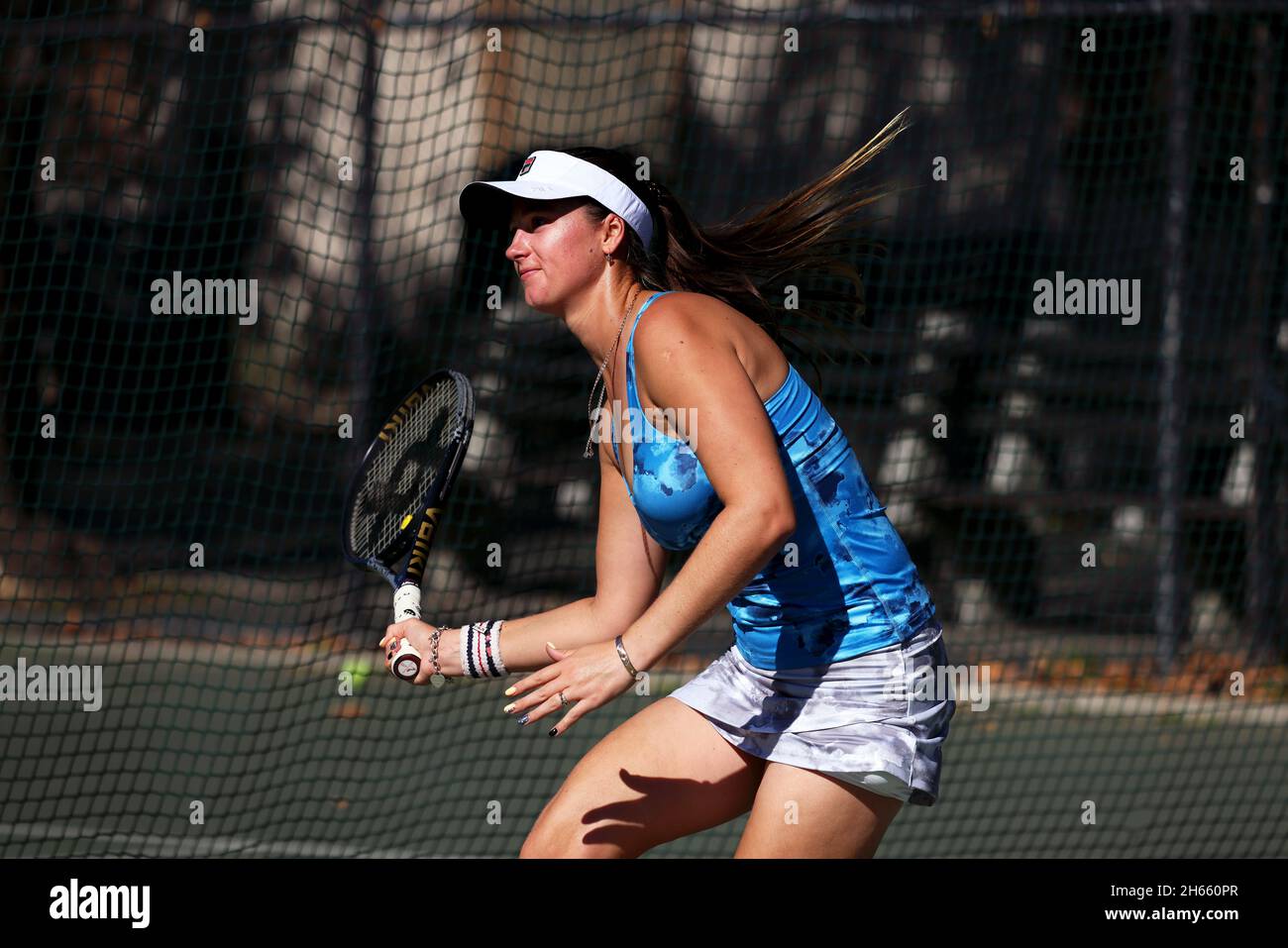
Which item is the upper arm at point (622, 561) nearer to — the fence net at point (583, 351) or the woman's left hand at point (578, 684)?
the woman's left hand at point (578, 684)

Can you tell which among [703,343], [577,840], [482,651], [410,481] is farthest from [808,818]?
[410,481]

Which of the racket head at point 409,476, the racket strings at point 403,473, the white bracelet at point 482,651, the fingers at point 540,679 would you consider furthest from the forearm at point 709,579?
the racket strings at point 403,473

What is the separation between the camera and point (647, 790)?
2.81 meters

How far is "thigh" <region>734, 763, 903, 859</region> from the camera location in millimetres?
2611

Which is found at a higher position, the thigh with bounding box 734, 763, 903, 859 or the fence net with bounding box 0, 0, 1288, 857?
the fence net with bounding box 0, 0, 1288, 857

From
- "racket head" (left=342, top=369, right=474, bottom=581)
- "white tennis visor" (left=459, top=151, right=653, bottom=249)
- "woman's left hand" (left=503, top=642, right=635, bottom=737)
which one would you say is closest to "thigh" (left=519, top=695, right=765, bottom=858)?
"woman's left hand" (left=503, top=642, right=635, bottom=737)

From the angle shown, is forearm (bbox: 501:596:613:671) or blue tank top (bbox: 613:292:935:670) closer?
blue tank top (bbox: 613:292:935:670)

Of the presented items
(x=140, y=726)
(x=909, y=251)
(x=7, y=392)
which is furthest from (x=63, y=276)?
(x=909, y=251)

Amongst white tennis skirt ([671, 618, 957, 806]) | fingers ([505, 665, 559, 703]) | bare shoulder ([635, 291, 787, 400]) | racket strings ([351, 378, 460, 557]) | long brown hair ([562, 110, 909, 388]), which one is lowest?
white tennis skirt ([671, 618, 957, 806])

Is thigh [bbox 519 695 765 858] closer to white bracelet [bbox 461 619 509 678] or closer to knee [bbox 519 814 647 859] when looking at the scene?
knee [bbox 519 814 647 859]

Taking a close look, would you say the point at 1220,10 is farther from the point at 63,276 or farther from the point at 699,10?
the point at 63,276

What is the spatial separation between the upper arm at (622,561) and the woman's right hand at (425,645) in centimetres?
30

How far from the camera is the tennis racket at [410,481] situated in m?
3.20
